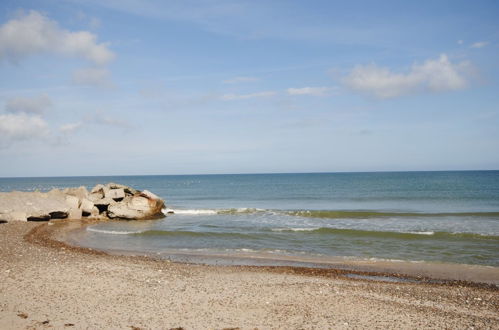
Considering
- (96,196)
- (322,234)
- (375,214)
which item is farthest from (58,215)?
(375,214)

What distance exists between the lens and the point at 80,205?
31156 mm

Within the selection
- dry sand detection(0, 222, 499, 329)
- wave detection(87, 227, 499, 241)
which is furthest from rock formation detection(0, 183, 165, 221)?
dry sand detection(0, 222, 499, 329)

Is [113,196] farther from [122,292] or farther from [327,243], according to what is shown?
[122,292]

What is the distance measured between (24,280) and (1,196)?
2038cm

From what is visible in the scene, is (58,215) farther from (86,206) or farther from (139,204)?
(139,204)

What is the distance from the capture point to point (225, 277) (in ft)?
43.9

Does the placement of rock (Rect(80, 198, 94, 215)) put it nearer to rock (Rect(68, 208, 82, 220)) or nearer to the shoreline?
rock (Rect(68, 208, 82, 220))

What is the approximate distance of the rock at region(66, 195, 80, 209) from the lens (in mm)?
30397

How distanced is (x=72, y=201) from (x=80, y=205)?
27.4 inches

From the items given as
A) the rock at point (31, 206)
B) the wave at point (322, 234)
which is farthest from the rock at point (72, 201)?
the wave at point (322, 234)

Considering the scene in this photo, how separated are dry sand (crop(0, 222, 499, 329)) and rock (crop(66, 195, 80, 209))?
52.2 feet

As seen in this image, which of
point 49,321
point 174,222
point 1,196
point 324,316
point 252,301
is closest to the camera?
point 49,321

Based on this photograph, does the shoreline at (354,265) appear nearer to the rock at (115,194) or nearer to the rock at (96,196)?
the rock at (115,194)

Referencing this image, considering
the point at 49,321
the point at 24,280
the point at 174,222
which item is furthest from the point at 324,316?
the point at 174,222
